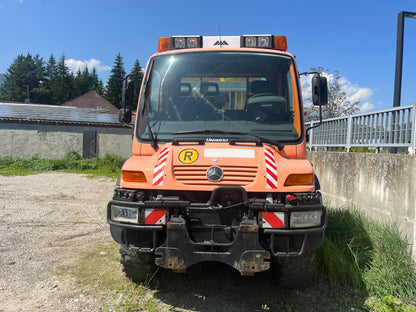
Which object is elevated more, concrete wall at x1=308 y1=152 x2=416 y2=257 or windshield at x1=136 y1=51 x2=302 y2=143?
windshield at x1=136 y1=51 x2=302 y2=143

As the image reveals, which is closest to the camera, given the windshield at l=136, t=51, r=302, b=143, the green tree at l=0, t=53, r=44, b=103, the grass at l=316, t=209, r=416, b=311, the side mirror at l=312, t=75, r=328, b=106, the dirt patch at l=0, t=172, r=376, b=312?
the dirt patch at l=0, t=172, r=376, b=312

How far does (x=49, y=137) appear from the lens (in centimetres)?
1941

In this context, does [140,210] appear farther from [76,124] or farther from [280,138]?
[76,124]

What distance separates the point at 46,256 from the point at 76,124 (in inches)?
649

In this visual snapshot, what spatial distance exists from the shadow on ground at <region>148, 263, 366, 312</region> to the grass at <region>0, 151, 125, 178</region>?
41.2 feet

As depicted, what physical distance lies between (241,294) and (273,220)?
118 cm

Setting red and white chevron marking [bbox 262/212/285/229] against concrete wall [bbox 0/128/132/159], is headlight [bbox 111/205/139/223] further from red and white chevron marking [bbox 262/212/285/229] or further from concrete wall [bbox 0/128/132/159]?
concrete wall [bbox 0/128/132/159]

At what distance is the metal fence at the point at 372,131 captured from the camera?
4.71 m

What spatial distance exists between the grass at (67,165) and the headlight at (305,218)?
45.4 ft

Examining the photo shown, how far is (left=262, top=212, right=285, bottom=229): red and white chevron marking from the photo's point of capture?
3.02 m

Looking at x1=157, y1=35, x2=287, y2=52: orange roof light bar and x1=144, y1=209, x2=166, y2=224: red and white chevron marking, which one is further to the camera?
x1=157, y1=35, x2=287, y2=52: orange roof light bar

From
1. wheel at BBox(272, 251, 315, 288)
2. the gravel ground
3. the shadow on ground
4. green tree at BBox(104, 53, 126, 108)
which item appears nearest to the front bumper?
wheel at BBox(272, 251, 315, 288)

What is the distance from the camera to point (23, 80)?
255ft

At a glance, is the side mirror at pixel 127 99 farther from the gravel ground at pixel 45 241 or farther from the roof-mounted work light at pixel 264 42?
the gravel ground at pixel 45 241
